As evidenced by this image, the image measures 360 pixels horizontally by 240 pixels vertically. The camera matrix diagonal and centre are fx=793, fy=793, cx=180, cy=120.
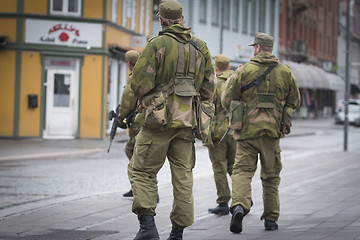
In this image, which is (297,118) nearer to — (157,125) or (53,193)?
(53,193)

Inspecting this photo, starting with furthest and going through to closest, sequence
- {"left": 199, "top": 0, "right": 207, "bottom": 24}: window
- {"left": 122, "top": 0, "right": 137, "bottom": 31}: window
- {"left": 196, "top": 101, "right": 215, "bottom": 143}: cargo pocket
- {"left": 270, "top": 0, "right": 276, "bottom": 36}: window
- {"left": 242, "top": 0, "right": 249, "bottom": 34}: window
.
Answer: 1. {"left": 270, "top": 0, "right": 276, "bottom": 36}: window
2. {"left": 242, "top": 0, "right": 249, "bottom": 34}: window
3. {"left": 199, "top": 0, "right": 207, "bottom": 24}: window
4. {"left": 122, "top": 0, "right": 137, "bottom": 31}: window
5. {"left": 196, "top": 101, "right": 215, "bottom": 143}: cargo pocket

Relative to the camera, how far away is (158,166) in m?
6.27

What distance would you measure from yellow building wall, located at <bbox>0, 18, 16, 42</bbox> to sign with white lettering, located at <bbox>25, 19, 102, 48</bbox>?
1.36 ft

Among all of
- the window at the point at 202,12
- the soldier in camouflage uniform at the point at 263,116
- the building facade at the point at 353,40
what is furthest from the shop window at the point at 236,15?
the building facade at the point at 353,40

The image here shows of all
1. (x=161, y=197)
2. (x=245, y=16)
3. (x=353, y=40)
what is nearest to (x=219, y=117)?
(x=161, y=197)

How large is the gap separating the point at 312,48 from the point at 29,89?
136 feet

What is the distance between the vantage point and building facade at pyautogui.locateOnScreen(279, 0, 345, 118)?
55.1m

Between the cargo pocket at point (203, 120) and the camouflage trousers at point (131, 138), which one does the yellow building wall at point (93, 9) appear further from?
the cargo pocket at point (203, 120)

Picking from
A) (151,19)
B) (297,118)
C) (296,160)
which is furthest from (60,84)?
(297,118)

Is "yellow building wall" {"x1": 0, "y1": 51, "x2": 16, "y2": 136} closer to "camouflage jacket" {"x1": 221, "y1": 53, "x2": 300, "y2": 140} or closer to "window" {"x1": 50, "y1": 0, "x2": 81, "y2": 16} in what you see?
"window" {"x1": 50, "y1": 0, "x2": 81, "y2": 16}

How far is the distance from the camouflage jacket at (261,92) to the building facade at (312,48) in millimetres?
43691

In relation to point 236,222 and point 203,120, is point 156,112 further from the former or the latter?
point 236,222

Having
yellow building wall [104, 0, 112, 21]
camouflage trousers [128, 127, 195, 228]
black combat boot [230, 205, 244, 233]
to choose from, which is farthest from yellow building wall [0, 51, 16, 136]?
camouflage trousers [128, 127, 195, 228]

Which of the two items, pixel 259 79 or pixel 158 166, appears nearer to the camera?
pixel 158 166
